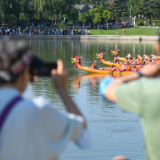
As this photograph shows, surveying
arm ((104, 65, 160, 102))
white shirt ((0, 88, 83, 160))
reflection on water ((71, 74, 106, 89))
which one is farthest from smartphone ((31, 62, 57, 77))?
reflection on water ((71, 74, 106, 89))

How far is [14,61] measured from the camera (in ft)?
8.16

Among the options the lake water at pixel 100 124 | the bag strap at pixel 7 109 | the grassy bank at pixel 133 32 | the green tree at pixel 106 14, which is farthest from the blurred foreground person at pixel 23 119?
the green tree at pixel 106 14

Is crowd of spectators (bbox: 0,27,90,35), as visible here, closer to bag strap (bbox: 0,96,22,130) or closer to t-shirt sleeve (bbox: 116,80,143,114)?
t-shirt sleeve (bbox: 116,80,143,114)

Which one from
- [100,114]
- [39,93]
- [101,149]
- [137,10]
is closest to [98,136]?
[101,149]

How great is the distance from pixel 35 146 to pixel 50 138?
0.37 feet

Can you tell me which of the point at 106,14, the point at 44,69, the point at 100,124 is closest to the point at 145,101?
the point at 44,69

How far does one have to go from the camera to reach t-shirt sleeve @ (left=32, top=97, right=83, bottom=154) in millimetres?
2459

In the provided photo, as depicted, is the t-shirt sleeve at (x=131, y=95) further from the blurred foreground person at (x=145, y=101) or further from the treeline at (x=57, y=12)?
the treeline at (x=57, y=12)

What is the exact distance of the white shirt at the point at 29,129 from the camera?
242cm

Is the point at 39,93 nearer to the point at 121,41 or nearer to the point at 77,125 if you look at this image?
the point at 77,125

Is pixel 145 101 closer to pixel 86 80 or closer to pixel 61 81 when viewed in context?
pixel 61 81

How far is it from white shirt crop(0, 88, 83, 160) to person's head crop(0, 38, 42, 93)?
7cm

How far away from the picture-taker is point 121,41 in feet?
194

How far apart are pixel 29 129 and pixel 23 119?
2.9 inches
